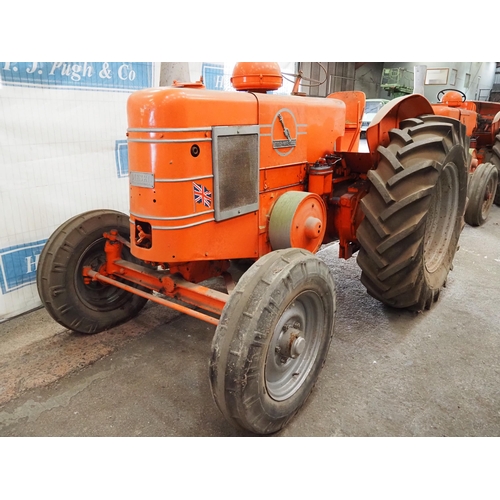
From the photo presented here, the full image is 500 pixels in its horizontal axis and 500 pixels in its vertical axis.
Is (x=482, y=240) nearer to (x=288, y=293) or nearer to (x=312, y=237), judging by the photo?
(x=312, y=237)

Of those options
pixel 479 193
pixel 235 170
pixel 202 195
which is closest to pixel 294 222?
pixel 235 170

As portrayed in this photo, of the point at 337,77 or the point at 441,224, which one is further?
the point at 337,77

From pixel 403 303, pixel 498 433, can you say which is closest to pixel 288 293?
pixel 498 433

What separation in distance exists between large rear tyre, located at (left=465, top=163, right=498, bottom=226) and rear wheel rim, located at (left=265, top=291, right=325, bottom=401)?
4.15 metres

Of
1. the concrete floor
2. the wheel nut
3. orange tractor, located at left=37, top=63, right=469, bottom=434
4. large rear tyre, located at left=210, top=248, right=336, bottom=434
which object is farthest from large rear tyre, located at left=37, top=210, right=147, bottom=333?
the wheel nut

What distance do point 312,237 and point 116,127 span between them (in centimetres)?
211

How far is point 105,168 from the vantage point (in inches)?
141

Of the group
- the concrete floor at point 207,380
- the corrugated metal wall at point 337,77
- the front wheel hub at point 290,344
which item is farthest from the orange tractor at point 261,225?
the corrugated metal wall at point 337,77

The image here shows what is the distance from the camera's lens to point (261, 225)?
251cm

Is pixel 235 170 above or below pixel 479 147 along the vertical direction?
above

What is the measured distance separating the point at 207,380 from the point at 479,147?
667 cm

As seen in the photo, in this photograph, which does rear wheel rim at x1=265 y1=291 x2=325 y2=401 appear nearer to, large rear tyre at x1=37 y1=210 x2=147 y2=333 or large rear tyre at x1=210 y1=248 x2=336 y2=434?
large rear tyre at x1=210 y1=248 x2=336 y2=434

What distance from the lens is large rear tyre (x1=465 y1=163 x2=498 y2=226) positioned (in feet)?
17.5

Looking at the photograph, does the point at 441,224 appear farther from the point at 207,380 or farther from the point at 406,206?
the point at 207,380
